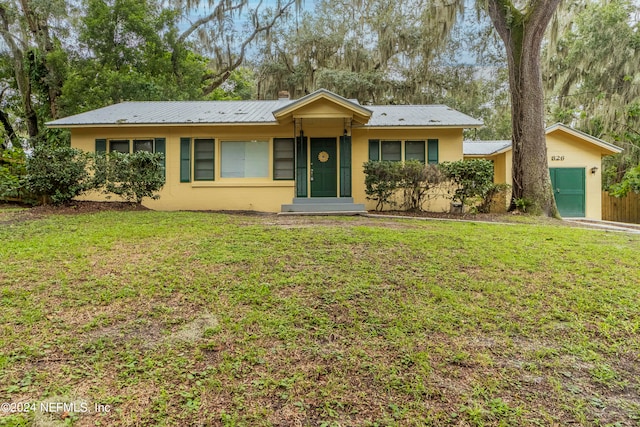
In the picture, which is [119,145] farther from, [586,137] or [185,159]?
[586,137]

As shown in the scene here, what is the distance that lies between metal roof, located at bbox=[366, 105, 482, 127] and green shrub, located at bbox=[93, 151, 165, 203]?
20.2 ft

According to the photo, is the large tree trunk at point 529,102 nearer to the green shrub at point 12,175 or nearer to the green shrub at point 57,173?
the green shrub at point 57,173

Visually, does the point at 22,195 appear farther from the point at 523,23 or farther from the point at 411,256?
the point at 523,23

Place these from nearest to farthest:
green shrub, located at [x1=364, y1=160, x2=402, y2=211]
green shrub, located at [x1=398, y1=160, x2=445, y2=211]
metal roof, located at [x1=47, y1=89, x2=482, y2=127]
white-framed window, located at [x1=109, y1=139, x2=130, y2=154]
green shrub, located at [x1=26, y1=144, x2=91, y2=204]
A: green shrub, located at [x1=26, y1=144, x2=91, y2=204] < green shrub, located at [x1=398, y1=160, x2=445, y2=211] < green shrub, located at [x1=364, y1=160, x2=402, y2=211] < metal roof, located at [x1=47, y1=89, x2=482, y2=127] < white-framed window, located at [x1=109, y1=139, x2=130, y2=154]

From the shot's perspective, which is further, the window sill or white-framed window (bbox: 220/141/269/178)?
white-framed window (bbox: 220/141/269/178)

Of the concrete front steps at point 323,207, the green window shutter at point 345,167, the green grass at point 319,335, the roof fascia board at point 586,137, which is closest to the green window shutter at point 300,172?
the concrete front steps at point 323,207

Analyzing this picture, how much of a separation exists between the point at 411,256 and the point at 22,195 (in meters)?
10.9

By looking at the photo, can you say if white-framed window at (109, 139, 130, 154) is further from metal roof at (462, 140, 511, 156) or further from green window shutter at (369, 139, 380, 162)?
metal roof at (462, 140, 511, 156)

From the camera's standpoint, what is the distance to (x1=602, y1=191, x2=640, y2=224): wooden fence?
13.9m

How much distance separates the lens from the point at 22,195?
966cm

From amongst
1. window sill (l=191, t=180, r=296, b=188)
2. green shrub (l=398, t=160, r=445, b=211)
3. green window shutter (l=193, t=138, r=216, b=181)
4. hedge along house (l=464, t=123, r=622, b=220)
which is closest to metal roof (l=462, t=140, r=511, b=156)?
hedge along house (l=464, t=123, r=622, b=220)

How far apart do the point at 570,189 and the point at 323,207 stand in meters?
9.29

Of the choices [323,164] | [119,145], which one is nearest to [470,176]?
[323,164]

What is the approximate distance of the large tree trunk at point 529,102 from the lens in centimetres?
924
